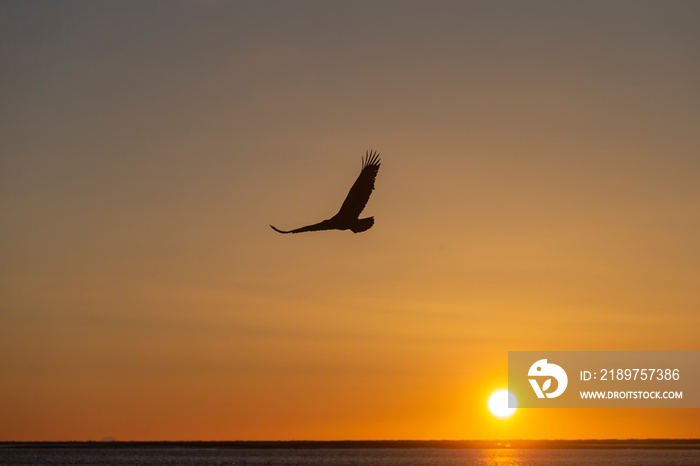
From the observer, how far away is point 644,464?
137 meters

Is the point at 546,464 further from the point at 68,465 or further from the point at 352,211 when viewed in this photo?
the point at 352,211

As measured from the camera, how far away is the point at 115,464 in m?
144

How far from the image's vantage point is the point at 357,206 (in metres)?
28.0

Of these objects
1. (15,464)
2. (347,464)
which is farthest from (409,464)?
(15,464)

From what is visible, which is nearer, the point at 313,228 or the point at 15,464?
the point at 313,228

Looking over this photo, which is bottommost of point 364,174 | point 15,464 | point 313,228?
point 313,228

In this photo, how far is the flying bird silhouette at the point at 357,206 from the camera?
2791 centimetres

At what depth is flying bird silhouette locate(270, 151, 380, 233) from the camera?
91.6ft

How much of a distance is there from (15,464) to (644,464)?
289 feet

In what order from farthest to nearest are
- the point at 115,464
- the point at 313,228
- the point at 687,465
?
1. the point at 115,464
2. the point at 687,465
3. the point at 313,228

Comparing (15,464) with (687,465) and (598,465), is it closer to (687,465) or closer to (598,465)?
(598,465)

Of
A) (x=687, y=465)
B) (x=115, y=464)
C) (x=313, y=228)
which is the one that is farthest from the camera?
(x=115, y=464)

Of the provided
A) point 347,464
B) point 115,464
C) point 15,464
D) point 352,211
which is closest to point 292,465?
point 347,464

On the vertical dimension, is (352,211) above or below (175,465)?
below
